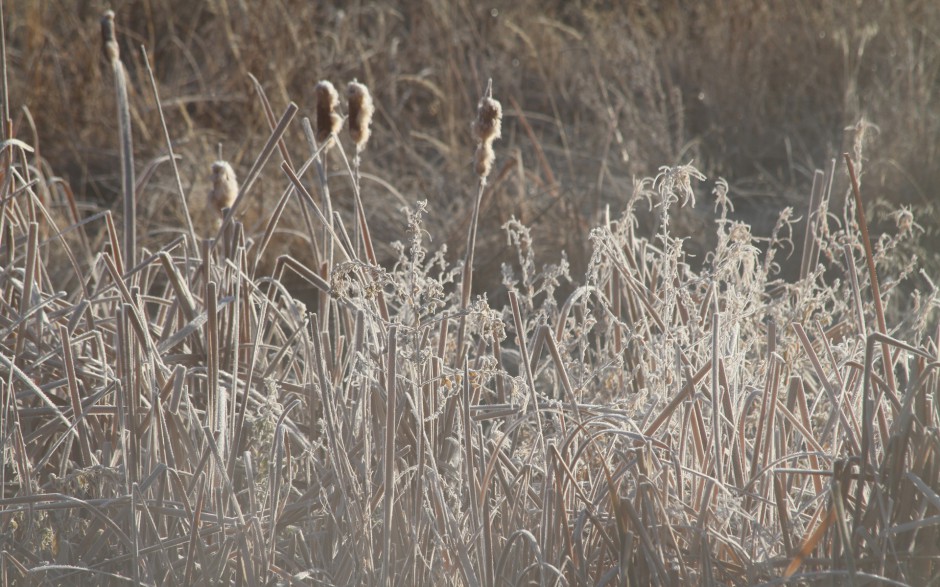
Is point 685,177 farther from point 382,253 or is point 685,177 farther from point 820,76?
point 820,76

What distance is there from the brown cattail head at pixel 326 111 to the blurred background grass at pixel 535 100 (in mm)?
1430

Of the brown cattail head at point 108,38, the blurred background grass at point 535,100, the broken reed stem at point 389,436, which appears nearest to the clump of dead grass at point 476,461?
the broken reed stem at point 389,436

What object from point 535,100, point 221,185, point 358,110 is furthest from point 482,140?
point 535,100

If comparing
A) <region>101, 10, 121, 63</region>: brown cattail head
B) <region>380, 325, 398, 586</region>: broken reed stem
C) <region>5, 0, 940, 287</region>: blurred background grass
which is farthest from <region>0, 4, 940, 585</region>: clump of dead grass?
<region>5, 0, 940, 287</region>: blurred background grass

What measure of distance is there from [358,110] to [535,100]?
3.29 meters

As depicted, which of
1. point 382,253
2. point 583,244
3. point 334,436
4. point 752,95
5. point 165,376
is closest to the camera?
point 334,436

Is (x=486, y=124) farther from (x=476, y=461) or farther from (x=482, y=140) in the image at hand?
(x=476, y=461)

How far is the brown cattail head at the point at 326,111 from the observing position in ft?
3.64

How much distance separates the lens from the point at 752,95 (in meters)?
3.66

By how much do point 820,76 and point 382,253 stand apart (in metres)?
1.89

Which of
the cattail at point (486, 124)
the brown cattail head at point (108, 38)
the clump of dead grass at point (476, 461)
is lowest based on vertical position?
the clump of dead grass at point (476, 461)

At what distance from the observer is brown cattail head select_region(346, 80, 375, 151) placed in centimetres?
110

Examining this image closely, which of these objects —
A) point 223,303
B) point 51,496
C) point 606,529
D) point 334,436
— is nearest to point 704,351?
point 606,529

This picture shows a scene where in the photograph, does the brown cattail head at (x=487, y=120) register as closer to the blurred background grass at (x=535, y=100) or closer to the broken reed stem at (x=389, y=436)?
the broken reed stem at (x=389, y=436)
